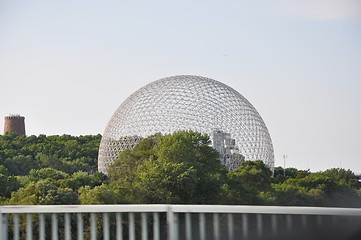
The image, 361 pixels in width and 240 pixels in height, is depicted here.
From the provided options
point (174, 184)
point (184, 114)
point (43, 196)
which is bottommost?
point (43, 196)

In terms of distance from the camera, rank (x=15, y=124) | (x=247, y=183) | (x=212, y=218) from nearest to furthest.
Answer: (x=212, y=218)
(x=247, y=183)
(x=15, y=124)

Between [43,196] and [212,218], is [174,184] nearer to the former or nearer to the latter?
[43,196]

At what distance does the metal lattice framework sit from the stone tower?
216 feet

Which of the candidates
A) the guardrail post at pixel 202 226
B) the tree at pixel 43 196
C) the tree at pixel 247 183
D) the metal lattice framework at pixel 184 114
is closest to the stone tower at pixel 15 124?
the metal lattice framework at pixel 184 114

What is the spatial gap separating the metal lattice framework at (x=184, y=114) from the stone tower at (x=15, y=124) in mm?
65745

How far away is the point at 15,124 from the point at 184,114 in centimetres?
7168

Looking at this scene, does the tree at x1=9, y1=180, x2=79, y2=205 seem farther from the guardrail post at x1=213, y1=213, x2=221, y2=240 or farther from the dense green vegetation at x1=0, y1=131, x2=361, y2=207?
the guardrail post at x1=213, y1=213, x2=221, y2=240

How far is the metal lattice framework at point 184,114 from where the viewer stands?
55281 mm

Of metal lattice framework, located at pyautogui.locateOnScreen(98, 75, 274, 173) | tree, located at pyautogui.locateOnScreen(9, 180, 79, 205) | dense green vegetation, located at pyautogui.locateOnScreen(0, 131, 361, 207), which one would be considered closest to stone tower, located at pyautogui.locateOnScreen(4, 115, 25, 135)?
dense green vegetation, located at pyautogui.locateOnScreen(0, 131, 361, 207)

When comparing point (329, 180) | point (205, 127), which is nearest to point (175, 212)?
point (329, 180)

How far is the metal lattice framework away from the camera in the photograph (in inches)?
2176

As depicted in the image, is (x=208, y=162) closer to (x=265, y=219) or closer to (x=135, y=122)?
(x=135, y=122)

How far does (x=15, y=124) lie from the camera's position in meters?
122

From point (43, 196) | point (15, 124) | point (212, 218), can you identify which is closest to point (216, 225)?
point (212, 218)
